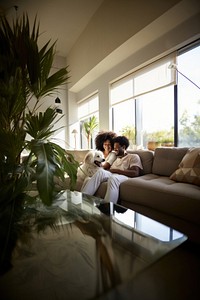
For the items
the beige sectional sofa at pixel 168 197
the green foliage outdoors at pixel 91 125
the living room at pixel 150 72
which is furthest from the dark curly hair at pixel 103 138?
the green foliage outdoors at pixel 91 125

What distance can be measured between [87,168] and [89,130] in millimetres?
2358

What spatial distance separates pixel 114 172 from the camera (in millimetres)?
2283

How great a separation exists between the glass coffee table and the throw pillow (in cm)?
81

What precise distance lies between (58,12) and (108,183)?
3525 millimetres

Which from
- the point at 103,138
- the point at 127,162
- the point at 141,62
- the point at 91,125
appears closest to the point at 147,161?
the point at 127,162

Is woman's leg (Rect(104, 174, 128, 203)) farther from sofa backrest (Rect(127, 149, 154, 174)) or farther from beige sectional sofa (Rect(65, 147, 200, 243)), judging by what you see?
sofa backrest (Rect(127, 149, 154, 174))

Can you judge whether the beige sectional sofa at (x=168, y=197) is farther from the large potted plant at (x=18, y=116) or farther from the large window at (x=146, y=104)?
→ the large potted plant at (x=18, y=116)

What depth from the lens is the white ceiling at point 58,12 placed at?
315 centimetres

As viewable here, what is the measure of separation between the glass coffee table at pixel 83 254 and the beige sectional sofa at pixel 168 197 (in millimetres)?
435

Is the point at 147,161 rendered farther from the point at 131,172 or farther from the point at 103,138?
the point at 103,138

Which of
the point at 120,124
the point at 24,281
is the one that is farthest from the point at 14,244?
the point at 120,124

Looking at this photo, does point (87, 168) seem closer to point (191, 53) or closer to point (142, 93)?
point (142, 93)

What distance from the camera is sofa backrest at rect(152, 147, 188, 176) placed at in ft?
6.69

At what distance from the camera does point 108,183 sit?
6.24 feet
